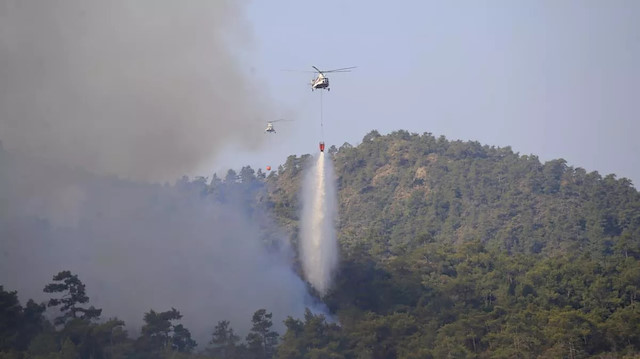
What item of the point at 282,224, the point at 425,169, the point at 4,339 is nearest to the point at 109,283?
the point at 4,339

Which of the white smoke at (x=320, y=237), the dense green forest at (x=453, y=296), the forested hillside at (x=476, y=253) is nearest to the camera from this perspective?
the dense green forest at (x=453, y=296)

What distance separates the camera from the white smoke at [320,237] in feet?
256

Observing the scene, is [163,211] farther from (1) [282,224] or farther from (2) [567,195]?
(2) [567,195]

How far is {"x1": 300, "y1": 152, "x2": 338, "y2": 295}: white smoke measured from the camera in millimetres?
78000

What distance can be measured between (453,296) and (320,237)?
11172mm

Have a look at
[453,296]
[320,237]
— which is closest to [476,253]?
[453,296]

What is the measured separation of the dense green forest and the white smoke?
1072mm

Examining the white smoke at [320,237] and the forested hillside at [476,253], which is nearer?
the forested hillside at [476,253]

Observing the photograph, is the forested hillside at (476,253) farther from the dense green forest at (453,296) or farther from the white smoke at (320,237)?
the white smoke at (320,237)

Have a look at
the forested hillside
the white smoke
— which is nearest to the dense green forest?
the forested hillside

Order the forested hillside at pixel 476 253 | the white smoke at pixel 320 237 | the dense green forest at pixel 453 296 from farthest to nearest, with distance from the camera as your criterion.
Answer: the white smoke at pixel 320 237, the forested hillside at pixel 476 253, the dense green forest at pixel 453 296

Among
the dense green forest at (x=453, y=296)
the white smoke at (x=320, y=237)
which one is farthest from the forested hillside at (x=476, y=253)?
the white smoke at (x=320, y=237)

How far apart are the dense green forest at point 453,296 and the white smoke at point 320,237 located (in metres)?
1.07

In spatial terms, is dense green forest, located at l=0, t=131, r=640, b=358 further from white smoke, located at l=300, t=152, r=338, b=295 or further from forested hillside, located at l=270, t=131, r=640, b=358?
white smoke, located at l=300, t=152, r=338, b=295
